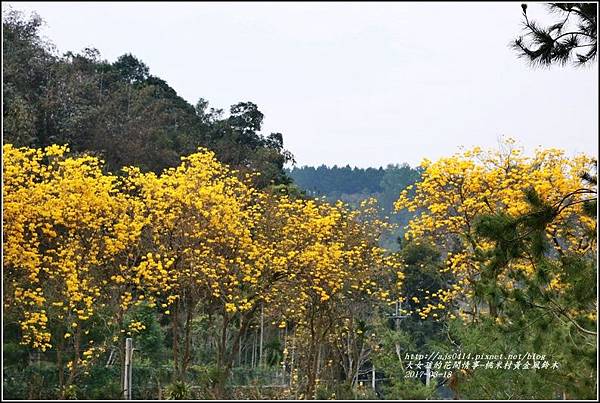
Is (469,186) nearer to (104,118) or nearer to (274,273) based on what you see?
(274,273)

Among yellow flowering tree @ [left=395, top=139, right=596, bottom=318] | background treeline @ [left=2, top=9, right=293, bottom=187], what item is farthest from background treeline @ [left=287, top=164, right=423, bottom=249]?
yellow flowering tree @ [left=395, top=139, right=596, bottom=318]

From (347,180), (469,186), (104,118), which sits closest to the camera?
(469,186)

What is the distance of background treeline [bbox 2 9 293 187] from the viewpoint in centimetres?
1614

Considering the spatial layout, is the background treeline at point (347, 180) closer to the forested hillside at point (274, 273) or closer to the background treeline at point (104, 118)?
the background treeline at point (104, 118)

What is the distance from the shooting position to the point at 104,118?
56.4 feet

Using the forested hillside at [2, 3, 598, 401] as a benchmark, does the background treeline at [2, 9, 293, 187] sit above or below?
above

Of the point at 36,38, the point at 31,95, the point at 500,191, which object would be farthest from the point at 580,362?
the point at 36,38

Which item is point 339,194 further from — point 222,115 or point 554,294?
point 554,294

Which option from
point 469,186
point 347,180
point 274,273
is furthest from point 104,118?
point 347,180

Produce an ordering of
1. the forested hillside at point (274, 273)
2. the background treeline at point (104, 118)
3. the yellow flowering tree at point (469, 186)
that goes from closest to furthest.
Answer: the forested hillside at point (274, 273) < the yellow flowering tree at point (469, 186) < the background treeline at point (104, 118)

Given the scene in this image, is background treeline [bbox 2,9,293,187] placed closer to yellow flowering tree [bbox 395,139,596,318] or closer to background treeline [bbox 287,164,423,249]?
yellow flowering tree [bbox 395,139,596,318]

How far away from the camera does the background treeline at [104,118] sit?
635 inches

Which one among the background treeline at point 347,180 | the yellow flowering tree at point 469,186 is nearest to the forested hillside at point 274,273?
the yellow flowering tree at point 469,186

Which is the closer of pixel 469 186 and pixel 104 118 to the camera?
pixel 469 186
